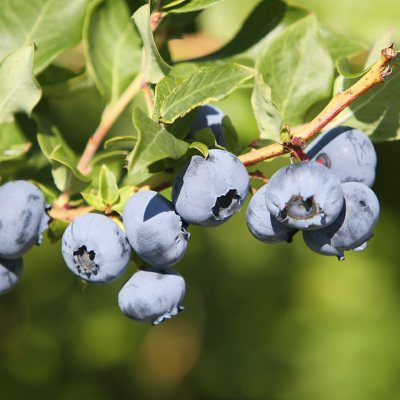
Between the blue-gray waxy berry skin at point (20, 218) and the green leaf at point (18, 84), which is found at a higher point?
the green leaf at point (18, 84)

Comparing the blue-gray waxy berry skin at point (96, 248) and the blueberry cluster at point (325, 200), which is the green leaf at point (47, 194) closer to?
the blue-gray waxy berry skin at point (96, 248)

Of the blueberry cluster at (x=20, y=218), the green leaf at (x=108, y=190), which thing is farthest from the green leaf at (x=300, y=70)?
the blueberry cluster at (x=20, y=218)

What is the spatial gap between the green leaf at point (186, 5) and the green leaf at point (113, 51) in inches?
5.4

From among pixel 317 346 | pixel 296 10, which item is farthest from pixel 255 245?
pixel 296 10

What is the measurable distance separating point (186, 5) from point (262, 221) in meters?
0.45

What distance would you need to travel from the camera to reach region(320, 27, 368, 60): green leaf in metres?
1.54

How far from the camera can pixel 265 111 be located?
50.6 inches

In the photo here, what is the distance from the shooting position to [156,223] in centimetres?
109

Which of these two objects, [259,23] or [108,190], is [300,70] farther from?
[108,190]

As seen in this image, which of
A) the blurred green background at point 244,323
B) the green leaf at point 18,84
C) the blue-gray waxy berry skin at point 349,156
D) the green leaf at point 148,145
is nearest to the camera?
the green leaf at point 148,145

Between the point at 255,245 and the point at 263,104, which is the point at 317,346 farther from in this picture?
the point at 263,104

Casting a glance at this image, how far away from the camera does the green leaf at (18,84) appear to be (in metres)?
1.28

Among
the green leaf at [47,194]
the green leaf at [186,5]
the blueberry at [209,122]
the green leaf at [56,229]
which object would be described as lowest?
the green leaf at [56,229]

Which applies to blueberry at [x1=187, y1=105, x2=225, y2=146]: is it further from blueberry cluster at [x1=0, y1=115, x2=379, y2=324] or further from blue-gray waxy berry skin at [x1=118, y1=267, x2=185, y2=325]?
blue-gray waxy berry skin at [x1=118, y1=267, x2=185, y2=325]
